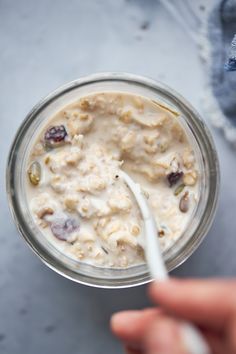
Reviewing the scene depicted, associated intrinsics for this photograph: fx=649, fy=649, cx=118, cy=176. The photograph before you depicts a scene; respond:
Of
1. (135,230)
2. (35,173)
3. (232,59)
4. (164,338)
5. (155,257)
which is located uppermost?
(232,59)

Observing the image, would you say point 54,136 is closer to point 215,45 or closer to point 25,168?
point 25,168

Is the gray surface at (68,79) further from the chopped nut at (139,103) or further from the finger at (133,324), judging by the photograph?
the finger at (133,324)

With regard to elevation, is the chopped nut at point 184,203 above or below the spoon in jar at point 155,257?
above

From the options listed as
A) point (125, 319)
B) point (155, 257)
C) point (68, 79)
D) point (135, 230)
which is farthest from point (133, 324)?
point (68, 79)

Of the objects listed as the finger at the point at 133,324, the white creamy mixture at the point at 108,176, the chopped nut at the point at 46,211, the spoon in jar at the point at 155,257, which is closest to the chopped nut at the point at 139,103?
the white creamy mixture at the point at 108,176

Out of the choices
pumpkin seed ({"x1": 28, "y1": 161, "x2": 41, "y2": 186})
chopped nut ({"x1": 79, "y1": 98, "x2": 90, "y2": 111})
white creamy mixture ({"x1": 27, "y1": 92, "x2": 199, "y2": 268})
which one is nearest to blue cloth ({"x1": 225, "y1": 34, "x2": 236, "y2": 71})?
white creamy mixture ({"x1": 27, "y1": 92, "x2": 199, "y2": 268})

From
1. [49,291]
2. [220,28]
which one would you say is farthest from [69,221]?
[220,28]
